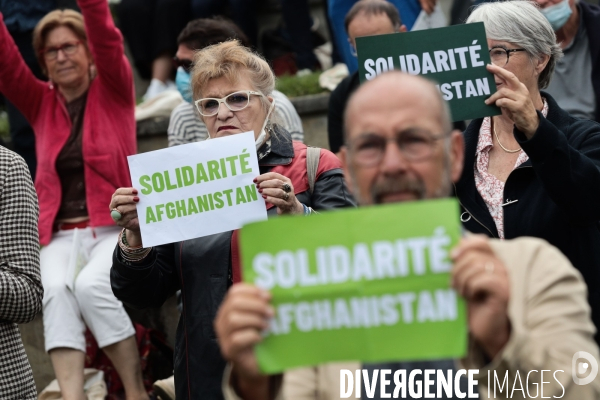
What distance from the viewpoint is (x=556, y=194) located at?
146 inches

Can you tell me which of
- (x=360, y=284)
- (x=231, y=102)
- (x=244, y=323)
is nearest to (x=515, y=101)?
(x=231, y=102)

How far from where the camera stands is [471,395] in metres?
2.44

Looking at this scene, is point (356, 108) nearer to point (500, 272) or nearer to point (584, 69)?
point (500, 272)

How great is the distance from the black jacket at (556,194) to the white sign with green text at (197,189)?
93 centimetres

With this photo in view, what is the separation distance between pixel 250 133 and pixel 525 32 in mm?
1280

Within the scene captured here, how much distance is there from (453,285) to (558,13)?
4.19 meters

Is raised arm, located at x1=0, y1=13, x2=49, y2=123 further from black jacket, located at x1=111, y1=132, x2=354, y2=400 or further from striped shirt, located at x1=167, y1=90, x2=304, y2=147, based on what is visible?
black jacket, located at x1=111, y1=132, x2=354, y2=400

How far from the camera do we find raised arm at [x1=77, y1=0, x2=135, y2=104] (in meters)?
5.68

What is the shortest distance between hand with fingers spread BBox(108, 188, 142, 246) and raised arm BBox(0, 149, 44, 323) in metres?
0.52

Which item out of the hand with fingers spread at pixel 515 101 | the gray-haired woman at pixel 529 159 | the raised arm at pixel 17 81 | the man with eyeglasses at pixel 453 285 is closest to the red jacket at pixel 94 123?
the raised arm at pixel 17 81

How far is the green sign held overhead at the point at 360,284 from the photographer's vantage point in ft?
7.18

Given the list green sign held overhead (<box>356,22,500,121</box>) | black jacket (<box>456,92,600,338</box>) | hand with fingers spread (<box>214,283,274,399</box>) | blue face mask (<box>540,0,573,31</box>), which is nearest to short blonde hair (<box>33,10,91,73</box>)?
green sign held overhead (<box>356,22,500,121</box>)

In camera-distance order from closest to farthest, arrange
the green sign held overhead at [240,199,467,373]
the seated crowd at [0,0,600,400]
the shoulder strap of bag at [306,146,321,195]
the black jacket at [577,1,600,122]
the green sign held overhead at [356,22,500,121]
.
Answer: the green sign held overhead at [240,199,467,373]
the seated crowd at [0,0,600,400]
the green sign held overhead at [356,22,500,121]
the shoulder strap of bag at [306,146,321,195]
the black jacket at [577,1,600,122]

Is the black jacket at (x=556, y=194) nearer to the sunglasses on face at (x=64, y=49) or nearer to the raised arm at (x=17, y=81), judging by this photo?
the sunglasses on face at (x=64, y=49)
